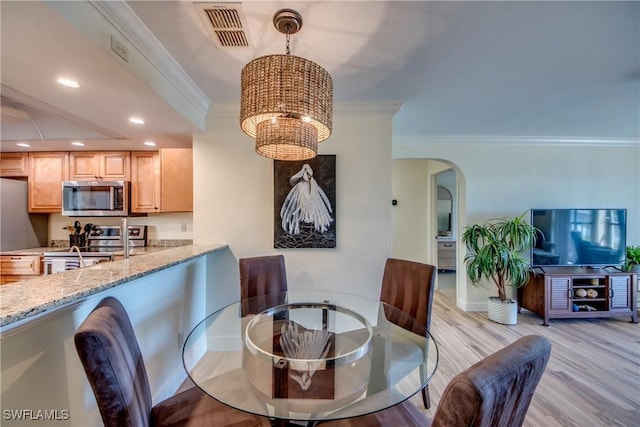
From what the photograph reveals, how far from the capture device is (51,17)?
3.71 ft

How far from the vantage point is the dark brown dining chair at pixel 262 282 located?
2.21 metres

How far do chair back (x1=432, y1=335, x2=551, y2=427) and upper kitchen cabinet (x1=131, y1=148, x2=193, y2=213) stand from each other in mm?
3313

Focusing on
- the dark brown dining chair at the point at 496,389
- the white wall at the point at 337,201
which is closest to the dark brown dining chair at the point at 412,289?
the white wall at the point at 337,201

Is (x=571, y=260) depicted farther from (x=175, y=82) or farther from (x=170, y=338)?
(x=175, y=82)

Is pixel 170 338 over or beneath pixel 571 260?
beneath

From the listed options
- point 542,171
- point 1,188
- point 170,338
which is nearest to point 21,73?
point 170,338

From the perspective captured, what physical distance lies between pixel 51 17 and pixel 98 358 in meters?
1.38

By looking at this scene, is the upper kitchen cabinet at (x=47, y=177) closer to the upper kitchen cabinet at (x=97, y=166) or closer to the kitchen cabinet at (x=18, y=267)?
the upper kitchen cabinet at (x=97, y=166)

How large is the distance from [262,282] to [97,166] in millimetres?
2830

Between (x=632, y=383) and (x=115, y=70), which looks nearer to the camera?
(x=115, y=70)

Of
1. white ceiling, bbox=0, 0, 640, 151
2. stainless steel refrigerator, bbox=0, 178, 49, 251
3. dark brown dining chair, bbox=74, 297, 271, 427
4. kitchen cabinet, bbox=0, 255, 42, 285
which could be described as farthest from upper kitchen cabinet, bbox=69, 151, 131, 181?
dark brown dining chair, bbox=74, 297, 271, 427

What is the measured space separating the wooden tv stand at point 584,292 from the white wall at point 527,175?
639 millimetres

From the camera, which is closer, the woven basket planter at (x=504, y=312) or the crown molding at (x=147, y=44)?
the crown molding at (x=147, y=44)

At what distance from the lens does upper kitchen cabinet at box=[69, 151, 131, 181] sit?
11.2 feet
